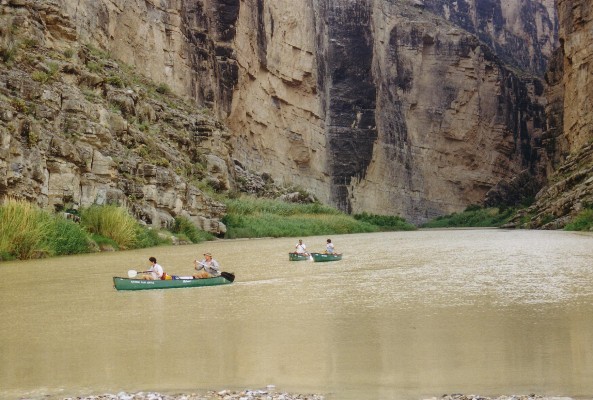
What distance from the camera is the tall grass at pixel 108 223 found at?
29.1 meters

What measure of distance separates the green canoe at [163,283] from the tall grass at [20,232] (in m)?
7.97

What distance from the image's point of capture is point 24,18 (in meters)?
34.1

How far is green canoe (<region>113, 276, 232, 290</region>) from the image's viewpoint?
53.9 ft

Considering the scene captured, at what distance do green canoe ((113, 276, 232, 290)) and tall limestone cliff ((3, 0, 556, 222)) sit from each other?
118 feet

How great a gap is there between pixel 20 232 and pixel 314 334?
15585 mm

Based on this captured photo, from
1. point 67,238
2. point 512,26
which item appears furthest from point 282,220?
point 512,26

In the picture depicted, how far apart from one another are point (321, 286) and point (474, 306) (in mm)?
4744

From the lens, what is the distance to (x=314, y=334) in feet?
35.0

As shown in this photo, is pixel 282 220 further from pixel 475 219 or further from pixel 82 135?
pixel 475 219

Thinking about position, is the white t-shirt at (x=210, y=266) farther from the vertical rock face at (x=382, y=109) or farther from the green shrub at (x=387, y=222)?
the vertical rock face at (x=382, y=109)

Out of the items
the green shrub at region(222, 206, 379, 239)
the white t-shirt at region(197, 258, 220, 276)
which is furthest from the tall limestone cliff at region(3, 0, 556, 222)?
the white t-shirt at region(197, 258, 220, 276)

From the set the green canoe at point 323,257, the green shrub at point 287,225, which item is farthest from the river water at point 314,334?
the green shrub at point 287,225

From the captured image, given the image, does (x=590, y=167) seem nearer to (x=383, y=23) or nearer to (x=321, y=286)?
(x=321, y=286)

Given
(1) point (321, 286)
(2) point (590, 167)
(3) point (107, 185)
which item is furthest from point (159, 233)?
(2) point (590, 167)
